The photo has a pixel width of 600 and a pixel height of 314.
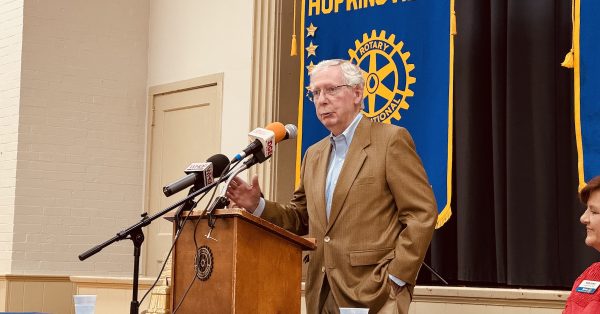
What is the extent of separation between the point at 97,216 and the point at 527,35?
4.00 m

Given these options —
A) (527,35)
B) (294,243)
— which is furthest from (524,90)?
(294,243)

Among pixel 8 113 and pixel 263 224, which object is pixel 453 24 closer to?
pixel 263 224

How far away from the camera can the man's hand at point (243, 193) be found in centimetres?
322

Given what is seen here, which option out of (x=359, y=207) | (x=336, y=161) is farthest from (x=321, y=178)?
(x=359, y=207)

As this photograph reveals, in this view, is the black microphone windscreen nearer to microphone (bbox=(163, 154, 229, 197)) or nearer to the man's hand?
microphone (bbox=(163, 154, 229, 197))

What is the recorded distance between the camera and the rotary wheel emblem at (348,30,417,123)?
510cm

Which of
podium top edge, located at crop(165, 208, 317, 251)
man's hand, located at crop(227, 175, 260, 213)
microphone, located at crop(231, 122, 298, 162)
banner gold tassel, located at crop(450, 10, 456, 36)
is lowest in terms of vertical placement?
podium top edge, located at crop(165, 208, 317, 251)

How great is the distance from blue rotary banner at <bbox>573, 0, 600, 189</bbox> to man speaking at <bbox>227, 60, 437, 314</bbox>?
1479mm

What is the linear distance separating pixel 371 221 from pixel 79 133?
4.67 m

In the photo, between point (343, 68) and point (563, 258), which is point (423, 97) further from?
point (343, 68)

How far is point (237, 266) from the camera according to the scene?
2.68m

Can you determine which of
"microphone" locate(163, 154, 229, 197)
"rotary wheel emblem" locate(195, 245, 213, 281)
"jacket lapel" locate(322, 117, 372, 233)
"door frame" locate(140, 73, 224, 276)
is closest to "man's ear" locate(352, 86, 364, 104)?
"jacket lapel" locate(322, 117, 372, 233)

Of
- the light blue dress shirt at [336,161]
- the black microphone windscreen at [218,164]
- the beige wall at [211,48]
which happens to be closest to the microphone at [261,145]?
the black microphone windscreen at [218,164]

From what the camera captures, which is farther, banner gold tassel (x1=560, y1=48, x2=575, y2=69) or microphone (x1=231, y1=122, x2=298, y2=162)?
banner gold tassel (x1=560, y1=48, x2=575, y2=69)
